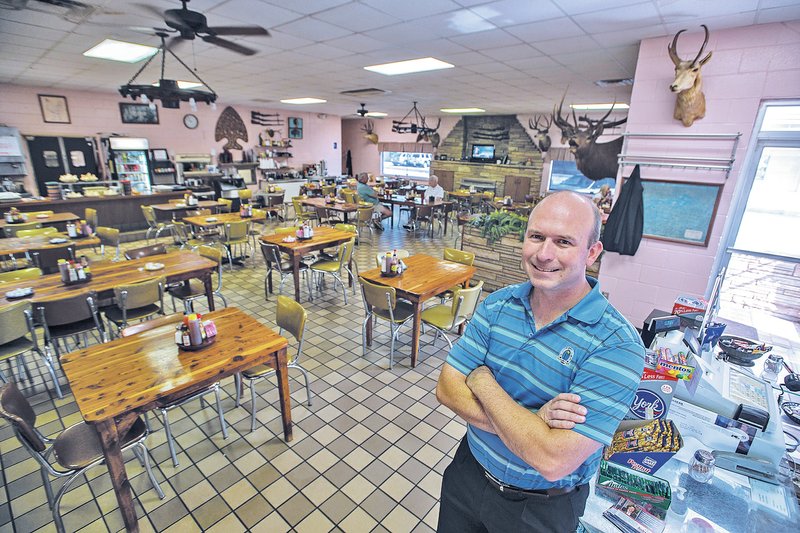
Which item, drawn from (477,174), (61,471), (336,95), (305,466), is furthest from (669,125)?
(477,174)

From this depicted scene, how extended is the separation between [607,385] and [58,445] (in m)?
2.77

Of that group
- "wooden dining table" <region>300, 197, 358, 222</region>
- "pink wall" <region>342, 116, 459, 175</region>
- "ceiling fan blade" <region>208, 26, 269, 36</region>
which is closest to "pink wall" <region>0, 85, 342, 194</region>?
"pink wall" <region>342, 116, 459, 175</region>

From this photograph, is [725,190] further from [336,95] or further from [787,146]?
[336,95]

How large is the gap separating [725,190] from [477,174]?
990 centimetres

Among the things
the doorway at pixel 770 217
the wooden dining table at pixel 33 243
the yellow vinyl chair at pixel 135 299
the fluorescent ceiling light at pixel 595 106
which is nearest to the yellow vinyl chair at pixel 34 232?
the wooden dining table at pixel 33 243

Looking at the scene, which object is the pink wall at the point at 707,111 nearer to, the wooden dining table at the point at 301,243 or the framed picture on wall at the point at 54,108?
the wooden dining table at the point at 301,243

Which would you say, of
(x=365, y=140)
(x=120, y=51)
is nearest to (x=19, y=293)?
(x=120, y=51)

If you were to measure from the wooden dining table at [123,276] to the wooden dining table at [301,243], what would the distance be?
3.08ft

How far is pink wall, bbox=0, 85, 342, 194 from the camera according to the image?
7.66 m

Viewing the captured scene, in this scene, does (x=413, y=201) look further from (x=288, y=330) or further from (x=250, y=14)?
(x=288, y=330)

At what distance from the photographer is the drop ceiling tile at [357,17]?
312 centimetres

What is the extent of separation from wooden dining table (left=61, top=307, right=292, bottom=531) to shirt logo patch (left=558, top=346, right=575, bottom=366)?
6.08ft

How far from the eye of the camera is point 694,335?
76.0 inches

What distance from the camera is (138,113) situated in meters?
9.23
